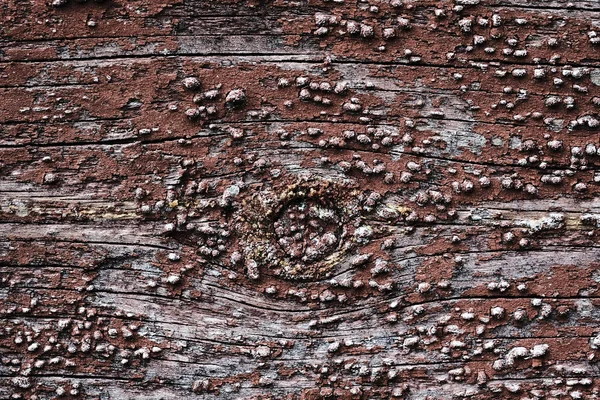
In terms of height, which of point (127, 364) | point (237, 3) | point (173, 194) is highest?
point (237, 3)

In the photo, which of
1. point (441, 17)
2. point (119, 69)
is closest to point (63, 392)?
point (119, 69)

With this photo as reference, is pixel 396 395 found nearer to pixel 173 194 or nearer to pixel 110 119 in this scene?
pixel 173 194

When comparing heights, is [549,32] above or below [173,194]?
above

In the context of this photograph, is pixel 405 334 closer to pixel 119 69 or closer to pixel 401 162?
pixel 401 162

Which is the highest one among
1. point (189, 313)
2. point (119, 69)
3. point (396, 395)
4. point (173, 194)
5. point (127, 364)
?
point (119, 69)

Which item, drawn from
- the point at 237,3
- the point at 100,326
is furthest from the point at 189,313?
the point at 237,3

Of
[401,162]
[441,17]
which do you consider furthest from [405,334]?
[441,17]

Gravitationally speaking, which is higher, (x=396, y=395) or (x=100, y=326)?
(x=100, y=326)
